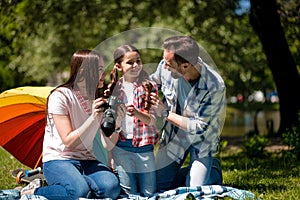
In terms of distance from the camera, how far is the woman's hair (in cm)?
452

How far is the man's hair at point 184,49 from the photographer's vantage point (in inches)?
178

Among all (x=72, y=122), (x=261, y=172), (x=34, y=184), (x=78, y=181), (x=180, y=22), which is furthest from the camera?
(x=180, y=22)

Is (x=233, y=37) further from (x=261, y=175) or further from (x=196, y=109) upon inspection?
(x=196, y=109)

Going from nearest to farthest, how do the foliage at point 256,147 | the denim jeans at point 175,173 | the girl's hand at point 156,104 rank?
the girl's hand at point 156,104 < the denim jeans at point 175,173 < the foliage at point 256,147

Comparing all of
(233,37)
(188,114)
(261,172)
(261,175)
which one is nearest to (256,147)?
(261,172)

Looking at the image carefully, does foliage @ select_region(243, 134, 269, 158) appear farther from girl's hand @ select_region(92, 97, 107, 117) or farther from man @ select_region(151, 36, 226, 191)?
girl's hand @ select_region(92, 97, 107, 117)

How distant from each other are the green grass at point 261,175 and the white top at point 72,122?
3.64 feet

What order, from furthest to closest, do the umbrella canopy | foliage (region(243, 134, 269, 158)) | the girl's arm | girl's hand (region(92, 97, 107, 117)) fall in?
foliage (region(243, 134, 269, 158)) → the umbrella canopy → the girl's arm → girl's hand (region(92, 97, 107, 117))

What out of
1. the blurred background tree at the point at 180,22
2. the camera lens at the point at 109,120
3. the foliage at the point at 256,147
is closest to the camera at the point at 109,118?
the camera lens at the point at 109,120

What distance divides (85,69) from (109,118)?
50 centimetres

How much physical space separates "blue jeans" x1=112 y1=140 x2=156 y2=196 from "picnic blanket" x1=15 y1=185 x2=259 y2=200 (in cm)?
12

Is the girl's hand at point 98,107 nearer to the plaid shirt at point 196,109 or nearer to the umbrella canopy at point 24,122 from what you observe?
the plaid shirt at point 196,109

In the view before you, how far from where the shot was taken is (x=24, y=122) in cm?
550

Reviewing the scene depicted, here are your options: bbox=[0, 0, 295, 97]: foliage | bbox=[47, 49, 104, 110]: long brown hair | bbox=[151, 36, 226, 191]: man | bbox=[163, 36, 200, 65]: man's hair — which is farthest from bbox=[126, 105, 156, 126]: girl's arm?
bbox=[0, 0, 295, 97]: foliage
